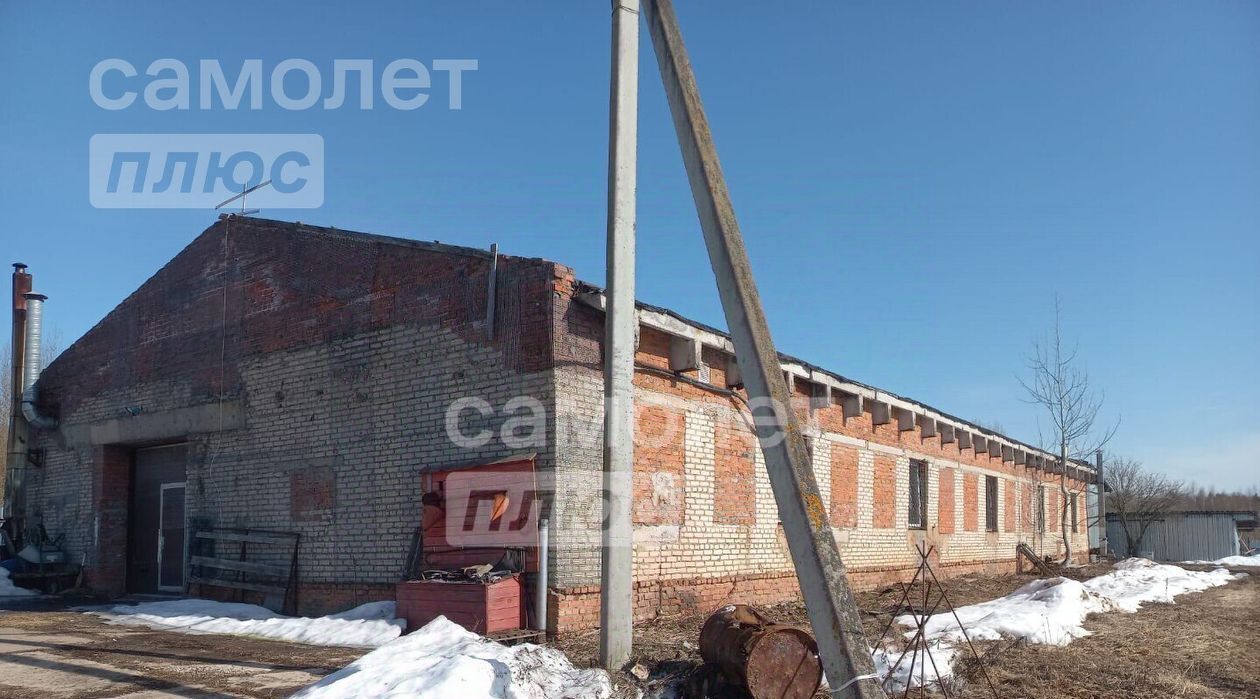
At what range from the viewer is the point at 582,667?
7691mm

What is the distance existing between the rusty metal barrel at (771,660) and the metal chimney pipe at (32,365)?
15.4m

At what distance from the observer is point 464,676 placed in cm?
652

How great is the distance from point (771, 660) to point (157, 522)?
1238cm

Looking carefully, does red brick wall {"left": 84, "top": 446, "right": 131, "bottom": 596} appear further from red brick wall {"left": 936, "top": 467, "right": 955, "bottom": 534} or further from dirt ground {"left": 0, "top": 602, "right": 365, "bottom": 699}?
red brick wall {"left": 936, "top": 467, "right": 955, "bottom": 534}

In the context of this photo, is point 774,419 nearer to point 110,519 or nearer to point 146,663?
point 146,663

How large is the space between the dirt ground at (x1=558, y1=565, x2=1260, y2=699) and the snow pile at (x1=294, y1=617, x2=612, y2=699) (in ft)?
1.46

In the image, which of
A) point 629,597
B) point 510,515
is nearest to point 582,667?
point 629,597

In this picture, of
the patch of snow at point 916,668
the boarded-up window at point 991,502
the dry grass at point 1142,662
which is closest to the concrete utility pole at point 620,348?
the patch of snow at point 916,668

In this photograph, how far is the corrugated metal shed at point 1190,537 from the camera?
3875cm

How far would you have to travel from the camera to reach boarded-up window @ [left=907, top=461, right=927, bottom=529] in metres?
19.2

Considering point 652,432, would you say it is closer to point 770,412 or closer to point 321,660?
point 321,660

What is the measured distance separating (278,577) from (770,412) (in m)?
9.57

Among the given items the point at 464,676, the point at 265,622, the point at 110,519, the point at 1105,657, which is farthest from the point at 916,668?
the point at 110,519

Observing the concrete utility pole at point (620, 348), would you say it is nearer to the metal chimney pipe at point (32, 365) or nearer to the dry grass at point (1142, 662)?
the dry grass at point (1142, 662)
